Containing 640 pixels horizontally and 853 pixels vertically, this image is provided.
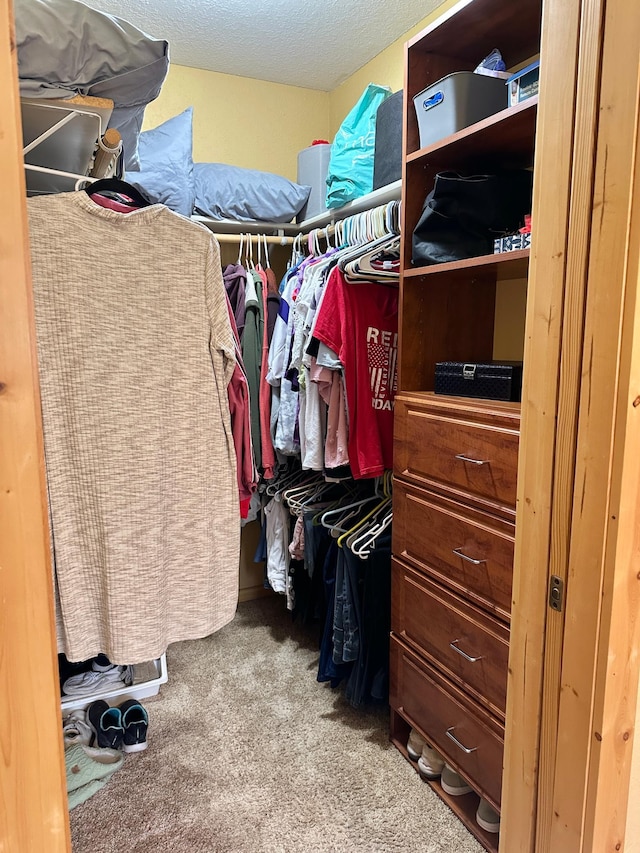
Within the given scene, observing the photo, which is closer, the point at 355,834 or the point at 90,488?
the point at 90,488

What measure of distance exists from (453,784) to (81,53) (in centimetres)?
218

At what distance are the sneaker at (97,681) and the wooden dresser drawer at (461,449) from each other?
1309mm

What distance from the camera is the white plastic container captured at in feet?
6.73

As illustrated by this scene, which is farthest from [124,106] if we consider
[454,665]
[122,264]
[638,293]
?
[454,665]

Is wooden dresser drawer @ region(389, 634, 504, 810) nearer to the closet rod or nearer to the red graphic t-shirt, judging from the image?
the red graphic t-shirt

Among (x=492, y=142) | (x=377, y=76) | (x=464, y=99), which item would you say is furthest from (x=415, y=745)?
(x=377, y=76)

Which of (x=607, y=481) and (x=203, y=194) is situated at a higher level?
(x=203, y=194)

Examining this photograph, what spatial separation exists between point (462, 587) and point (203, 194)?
1.99 meters

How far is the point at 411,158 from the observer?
1.79 meters

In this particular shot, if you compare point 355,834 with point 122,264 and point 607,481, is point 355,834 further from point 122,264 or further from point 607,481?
point 122,264

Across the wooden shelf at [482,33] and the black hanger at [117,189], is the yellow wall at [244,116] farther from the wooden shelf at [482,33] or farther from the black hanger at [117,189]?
the black hanger at [117,189]

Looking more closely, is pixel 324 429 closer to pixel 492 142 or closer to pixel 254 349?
pixel 254 349

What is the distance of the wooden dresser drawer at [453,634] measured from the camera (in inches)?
59.1

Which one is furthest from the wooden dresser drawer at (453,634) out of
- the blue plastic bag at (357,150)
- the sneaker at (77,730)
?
the blue plastic bag at (357,150)
